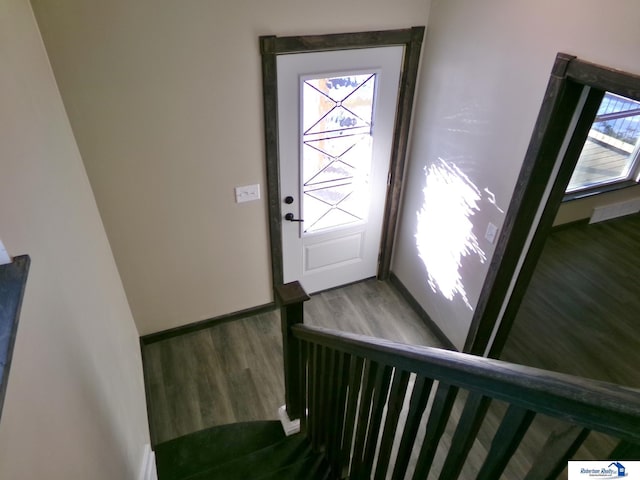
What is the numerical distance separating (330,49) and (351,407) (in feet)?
6.81

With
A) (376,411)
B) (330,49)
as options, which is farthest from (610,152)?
(376,411)

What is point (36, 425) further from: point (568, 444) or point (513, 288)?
point (513, 288)

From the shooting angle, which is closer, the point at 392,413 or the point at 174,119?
the point at 392,413

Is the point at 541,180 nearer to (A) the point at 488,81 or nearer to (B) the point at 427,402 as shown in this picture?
(A) the point at 488,81

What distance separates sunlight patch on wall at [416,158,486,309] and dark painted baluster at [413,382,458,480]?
1.79m

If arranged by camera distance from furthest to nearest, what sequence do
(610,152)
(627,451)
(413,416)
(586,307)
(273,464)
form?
(610,152), (586,307), (273,464), (413,416), (627,451)

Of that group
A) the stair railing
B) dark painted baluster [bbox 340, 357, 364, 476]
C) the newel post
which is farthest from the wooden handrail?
the newel post

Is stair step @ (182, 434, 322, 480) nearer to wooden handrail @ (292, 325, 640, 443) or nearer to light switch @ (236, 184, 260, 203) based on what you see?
wooden handrail @ (292, 325, 640, 443)

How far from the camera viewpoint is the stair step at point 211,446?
239cm

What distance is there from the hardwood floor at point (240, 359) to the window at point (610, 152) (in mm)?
2155

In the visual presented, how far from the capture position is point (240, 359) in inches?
123

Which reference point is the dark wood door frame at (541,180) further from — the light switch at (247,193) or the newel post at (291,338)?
the light switch at (247,193)

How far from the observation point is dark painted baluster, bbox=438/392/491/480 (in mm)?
872

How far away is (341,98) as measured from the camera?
9.32 feet
